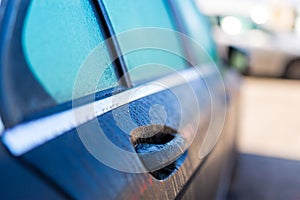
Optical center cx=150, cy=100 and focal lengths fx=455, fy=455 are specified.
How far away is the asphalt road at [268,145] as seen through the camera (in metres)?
3.70

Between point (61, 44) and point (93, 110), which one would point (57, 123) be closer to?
point (93, 110)

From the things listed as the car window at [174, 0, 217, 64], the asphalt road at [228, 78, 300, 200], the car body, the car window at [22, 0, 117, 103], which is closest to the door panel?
the car body

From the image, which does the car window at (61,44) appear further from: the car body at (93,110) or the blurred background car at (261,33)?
the blurred background car at (261,33)

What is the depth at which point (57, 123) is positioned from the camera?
1.14 metres

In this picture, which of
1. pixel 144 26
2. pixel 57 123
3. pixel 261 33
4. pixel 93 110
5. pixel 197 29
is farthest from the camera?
pixel 261 33

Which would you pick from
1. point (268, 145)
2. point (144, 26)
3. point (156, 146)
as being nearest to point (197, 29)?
point (144, 26)

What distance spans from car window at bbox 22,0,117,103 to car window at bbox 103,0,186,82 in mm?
161

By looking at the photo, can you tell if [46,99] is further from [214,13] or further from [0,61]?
[214,13]

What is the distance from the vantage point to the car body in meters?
1.02

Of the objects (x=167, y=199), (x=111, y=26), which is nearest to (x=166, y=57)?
(x=111, y=26)

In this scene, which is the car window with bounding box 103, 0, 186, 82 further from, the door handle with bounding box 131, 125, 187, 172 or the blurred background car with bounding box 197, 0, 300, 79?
the blurred background car with bounding box 197, 0, 300, 79

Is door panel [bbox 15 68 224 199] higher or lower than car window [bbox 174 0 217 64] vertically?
higher

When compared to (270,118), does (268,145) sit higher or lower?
higher

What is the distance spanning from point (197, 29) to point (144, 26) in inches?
34.0
